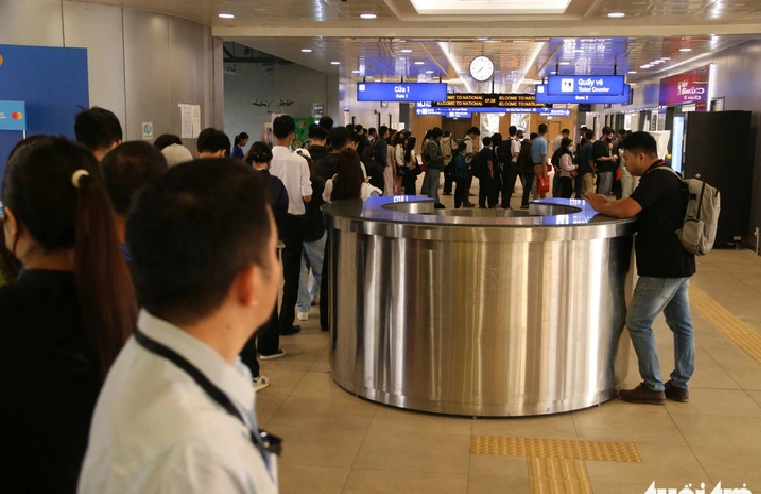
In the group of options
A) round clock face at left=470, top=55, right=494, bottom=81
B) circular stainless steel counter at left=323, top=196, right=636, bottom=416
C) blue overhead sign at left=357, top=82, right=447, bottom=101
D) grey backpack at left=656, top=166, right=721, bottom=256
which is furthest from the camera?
blue overhead sign at left=357, top=82, right=447, bottom=101

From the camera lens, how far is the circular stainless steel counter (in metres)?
4.39

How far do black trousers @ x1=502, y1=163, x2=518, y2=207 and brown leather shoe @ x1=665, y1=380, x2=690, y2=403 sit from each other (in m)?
11.3

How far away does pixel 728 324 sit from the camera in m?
7.05

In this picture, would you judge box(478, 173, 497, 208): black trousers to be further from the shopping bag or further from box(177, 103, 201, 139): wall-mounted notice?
box(177, 103, 201, 139): wall-mounted notice

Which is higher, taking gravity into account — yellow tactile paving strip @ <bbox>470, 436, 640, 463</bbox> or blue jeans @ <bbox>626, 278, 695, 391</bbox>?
blue jeans @ <bbox>626, 278, 695, 391</bbox>

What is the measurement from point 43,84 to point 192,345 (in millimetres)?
5366

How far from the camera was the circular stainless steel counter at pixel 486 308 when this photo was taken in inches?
173

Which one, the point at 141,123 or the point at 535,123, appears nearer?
the point at 141,123

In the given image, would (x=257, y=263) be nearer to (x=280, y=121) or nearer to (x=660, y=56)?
(x=280, y=121)

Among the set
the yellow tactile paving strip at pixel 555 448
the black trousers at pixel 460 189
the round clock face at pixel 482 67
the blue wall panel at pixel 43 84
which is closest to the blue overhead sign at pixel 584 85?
the black trousers at pixel 460 189

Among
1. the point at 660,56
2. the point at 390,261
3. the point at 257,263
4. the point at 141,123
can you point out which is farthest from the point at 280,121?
the point at 660,56

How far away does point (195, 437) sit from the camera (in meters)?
0.94

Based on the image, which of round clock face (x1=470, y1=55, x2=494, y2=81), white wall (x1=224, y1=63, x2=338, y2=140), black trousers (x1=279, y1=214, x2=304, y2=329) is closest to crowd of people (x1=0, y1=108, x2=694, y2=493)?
black trousers (x1=279, y1=214, x2=304, y2=329)

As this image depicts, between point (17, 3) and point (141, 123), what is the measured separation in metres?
1.87
